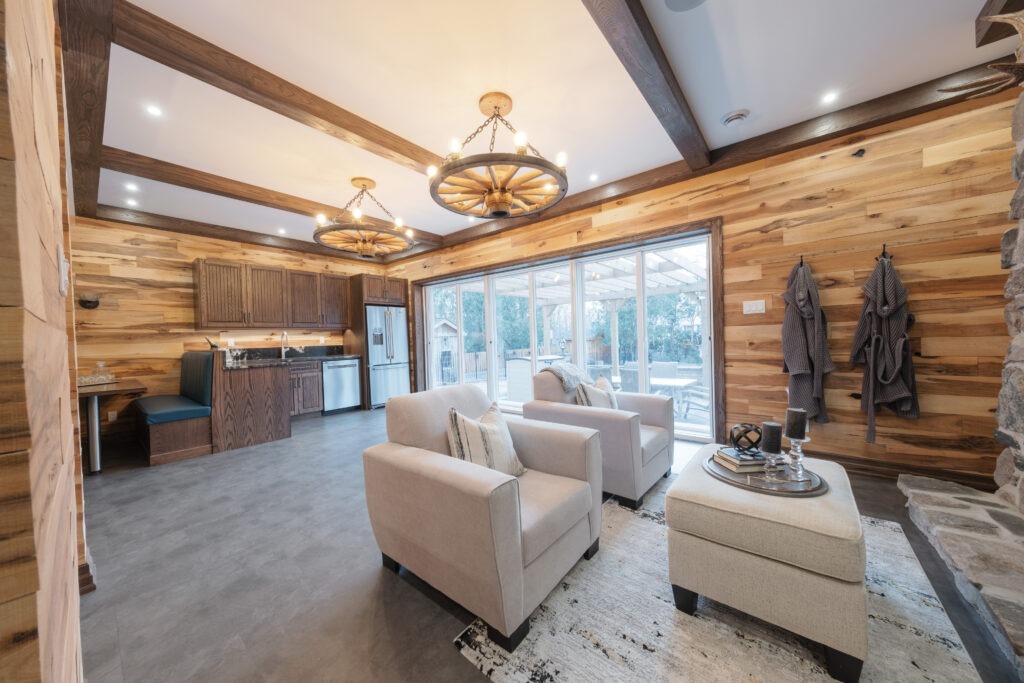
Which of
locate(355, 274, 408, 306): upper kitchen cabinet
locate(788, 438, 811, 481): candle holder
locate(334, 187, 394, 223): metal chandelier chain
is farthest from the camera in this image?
locate(355, 274, 408, 306): upper kitchen cabinet

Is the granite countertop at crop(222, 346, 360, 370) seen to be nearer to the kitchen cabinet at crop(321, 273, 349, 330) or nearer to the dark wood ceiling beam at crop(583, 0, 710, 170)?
the kitchen cabinet at crop(321, 273, 349, 330)

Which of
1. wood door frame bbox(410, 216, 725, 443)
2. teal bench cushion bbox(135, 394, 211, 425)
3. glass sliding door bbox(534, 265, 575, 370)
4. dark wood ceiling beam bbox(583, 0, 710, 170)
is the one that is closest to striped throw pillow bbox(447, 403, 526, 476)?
dark wood ceiling beam bbox(583, 0, 710, 170)

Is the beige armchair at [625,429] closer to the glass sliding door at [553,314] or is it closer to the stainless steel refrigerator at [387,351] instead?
the glass sliding door at [553,314]

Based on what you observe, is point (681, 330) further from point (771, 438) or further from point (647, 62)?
point (647, 62)

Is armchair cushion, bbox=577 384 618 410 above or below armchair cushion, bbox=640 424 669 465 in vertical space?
above

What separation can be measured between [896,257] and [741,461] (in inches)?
89.7

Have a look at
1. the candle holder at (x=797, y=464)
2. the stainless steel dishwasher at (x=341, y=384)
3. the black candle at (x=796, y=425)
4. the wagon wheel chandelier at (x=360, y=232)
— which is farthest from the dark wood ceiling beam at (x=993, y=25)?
the stainless steel dishwasher at (x=341, y=384)

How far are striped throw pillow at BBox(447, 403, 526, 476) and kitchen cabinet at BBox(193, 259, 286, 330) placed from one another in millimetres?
4743

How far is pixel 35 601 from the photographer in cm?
37

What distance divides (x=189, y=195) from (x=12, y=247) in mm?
4768

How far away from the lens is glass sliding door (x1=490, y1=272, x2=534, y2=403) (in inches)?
205

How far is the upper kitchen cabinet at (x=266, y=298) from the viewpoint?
4.72 meters

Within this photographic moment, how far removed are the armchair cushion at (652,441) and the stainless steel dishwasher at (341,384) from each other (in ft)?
15.6

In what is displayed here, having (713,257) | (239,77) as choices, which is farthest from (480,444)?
(713,257)
